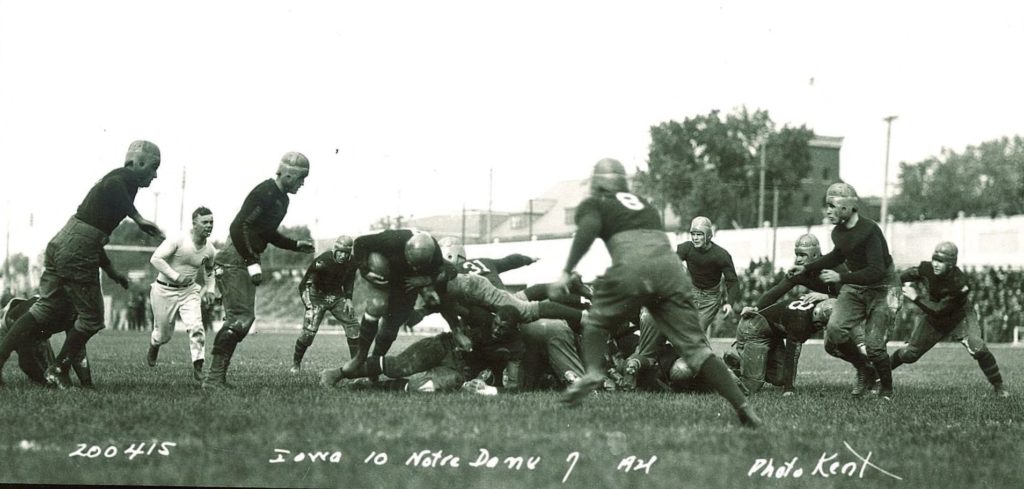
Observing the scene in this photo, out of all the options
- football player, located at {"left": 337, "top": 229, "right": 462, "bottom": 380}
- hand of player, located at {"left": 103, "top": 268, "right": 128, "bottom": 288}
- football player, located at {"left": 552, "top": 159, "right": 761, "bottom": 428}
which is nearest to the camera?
football player, located at {"left": 552, "top": 159, "right": 761, "bottom": 428}

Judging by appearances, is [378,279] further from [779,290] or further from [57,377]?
[779,290]

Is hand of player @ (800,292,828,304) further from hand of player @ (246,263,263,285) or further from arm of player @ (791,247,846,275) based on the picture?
hand of player @ (246,263,263,285)

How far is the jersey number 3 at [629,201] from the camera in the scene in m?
6.29

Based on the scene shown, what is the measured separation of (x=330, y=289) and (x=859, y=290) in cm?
665

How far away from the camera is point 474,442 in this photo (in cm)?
507

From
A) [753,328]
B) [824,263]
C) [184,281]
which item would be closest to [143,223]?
[184,281]

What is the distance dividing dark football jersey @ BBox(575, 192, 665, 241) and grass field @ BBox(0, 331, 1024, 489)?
1.21 m

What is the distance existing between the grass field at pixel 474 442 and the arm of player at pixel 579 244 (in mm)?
809

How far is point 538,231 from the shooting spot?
155ft

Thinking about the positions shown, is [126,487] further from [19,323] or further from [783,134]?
[783,134]

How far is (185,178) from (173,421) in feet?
17.9

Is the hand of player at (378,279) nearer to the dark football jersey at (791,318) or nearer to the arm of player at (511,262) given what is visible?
the arm of player at (511,262)

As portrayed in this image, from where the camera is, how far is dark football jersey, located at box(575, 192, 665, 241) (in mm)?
6258

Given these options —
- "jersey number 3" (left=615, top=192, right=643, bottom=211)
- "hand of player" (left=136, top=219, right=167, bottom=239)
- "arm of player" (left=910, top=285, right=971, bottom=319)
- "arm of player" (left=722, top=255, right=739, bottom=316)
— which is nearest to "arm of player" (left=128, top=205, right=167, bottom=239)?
"hand of player" (left=136, top=219, right=167, bottom=239)
